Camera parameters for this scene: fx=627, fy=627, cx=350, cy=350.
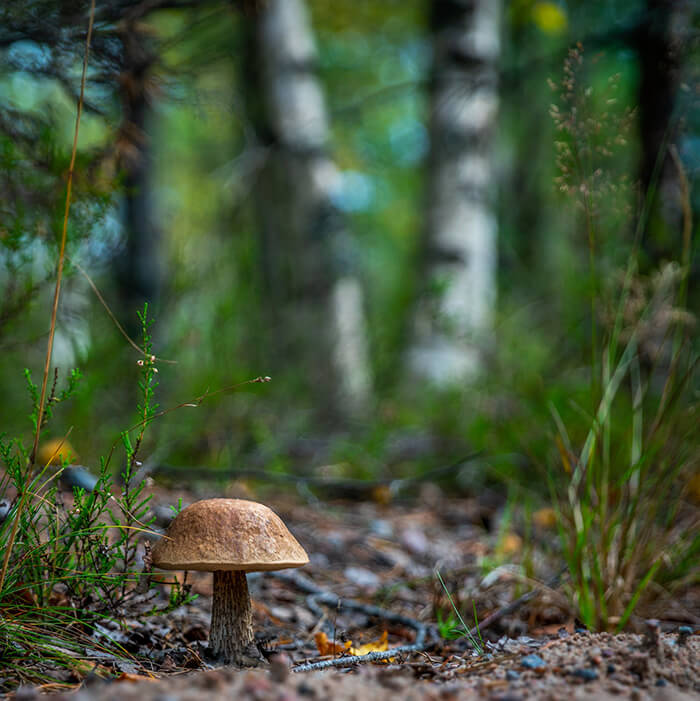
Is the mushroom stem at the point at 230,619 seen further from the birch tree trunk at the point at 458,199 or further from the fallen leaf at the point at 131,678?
the birch tree trunk at the point at 458,199

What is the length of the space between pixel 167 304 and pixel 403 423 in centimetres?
221

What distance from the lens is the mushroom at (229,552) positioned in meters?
1.48

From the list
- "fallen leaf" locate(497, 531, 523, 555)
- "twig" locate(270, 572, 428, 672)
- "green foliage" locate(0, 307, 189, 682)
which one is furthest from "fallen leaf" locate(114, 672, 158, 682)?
"fallen leaf" locate(497, 531, 523, 555)

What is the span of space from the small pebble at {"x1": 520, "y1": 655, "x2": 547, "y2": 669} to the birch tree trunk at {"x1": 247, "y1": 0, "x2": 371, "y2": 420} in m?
4.08

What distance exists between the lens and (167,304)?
3443 mm

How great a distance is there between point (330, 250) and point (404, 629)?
4.03 metres

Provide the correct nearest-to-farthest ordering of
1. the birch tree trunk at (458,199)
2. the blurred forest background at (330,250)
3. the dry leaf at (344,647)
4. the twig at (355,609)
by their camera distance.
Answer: the twig at (355,609)
the dry leaf at (344,647)
the blurred forest background at (330,250)
the birch tree trunk at (458,199)

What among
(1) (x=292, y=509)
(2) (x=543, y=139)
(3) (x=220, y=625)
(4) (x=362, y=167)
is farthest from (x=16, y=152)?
(2) (x=543, y=139)

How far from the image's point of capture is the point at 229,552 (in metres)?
1.48

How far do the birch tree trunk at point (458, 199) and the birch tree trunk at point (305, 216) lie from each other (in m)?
0.66

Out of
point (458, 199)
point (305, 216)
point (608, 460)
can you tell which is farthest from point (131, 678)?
point (458, 199)

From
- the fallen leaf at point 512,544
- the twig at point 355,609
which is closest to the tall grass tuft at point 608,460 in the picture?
the twig at point 355,609

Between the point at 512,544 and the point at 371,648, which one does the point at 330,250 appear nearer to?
the point at 512,544

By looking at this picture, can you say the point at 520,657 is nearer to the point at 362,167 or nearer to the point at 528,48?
the point at 362,167
